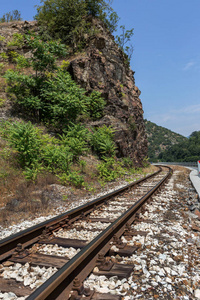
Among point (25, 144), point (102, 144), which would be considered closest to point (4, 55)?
point (102, 144)

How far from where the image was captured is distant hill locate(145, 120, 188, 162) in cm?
16145

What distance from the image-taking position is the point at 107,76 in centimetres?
2064

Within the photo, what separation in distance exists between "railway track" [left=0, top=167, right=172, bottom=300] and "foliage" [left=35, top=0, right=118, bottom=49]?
19.6 m

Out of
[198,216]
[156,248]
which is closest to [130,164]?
[198,216]

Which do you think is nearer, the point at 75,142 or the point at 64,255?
the point at 64,255

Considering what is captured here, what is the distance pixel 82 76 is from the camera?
1816 cm

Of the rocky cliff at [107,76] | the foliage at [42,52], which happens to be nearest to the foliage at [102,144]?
the rocky cliff at [107,76]

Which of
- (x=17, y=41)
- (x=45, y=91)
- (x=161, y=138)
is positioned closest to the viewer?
(x=45, y=91)

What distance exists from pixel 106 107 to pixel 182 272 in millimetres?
17008

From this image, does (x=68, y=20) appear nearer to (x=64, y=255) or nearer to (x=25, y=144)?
(x=25, y=144)

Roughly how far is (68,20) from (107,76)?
734cm

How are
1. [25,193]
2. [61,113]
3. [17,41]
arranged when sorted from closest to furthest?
[25,193] < [61,113] < [17,41]

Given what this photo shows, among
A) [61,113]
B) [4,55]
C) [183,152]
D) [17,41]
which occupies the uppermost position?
[17,41]

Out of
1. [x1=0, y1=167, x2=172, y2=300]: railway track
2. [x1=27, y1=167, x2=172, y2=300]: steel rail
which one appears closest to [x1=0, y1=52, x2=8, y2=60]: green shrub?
[x1=0, y1=167, x2=172, y2=300]: railway track
